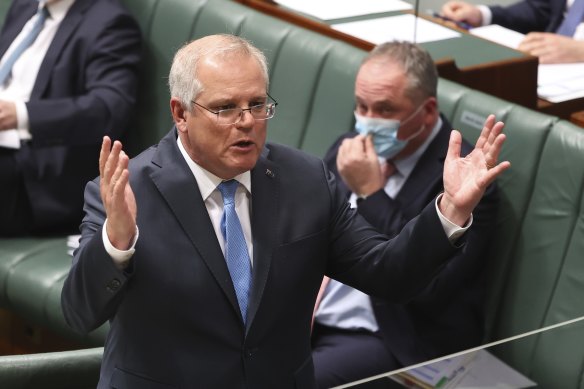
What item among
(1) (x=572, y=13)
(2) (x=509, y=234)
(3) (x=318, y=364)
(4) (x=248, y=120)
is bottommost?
(3) (x=318, y=364)

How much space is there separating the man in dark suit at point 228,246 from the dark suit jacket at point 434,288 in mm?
640

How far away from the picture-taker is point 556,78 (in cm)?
343

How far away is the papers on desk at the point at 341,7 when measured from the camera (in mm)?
3723

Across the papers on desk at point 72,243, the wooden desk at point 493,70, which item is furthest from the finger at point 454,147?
the papers on desk at point 72,243

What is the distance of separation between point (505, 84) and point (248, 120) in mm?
1522

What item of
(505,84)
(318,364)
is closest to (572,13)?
(505,84)

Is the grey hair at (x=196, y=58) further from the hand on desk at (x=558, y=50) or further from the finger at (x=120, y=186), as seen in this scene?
the hand on desk at (x=558, y=50)

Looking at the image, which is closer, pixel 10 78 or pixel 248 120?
pixel 248 120

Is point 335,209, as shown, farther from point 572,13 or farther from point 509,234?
point 572,13

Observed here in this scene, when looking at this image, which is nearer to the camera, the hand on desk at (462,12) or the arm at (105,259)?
the arm at (105,259)

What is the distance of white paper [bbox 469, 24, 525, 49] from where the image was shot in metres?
3.64

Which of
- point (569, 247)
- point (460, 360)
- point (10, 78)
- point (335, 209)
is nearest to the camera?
point (460, 360)

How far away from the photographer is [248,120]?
1984 mm

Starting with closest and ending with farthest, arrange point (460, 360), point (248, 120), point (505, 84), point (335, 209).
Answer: point (460, 360) < point (248, 120) < point (335, 209) < point (505, 84)
